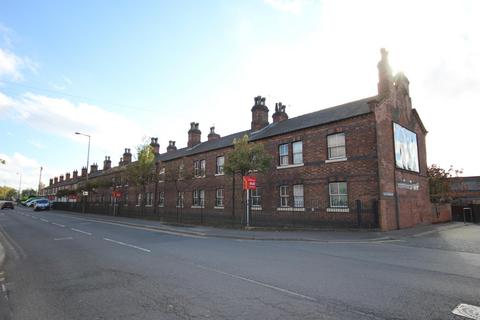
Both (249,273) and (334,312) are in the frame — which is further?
(249,273)

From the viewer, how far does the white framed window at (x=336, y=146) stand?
2044cm

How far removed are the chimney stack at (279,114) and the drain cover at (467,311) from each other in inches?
1026

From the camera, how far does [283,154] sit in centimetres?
2428

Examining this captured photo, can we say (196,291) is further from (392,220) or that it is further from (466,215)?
(466,215)

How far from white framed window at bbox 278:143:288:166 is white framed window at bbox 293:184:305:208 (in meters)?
2.21

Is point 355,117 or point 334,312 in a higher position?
point 355,117

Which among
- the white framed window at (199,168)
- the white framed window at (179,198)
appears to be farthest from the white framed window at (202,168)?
the white framed window at (179,198)

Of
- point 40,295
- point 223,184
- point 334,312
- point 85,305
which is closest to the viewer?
point 334,312

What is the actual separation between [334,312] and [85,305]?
14.1 ft

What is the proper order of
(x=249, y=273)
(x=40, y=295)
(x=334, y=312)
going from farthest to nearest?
(x=249, y=273) → (x=40, y=295) → (x=334, y=312)

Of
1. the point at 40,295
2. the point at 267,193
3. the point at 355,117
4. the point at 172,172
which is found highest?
Answer: the point at 355,117

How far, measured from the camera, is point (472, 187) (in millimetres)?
59531

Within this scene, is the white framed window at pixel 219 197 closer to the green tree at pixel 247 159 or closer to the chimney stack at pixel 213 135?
the green tree at pixel 247 159

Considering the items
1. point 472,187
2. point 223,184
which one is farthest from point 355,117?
point 472,187
